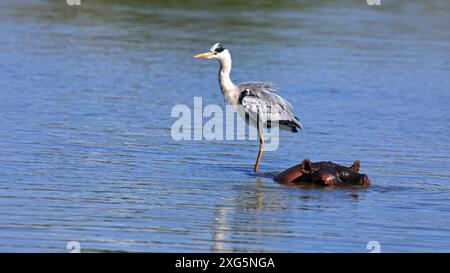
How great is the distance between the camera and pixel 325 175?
13.8 meters

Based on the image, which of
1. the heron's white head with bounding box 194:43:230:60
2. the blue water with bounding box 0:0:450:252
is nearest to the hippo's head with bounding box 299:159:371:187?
the blue water with bounding box 0:0:450:252

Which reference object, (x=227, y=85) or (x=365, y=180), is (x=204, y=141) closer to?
(x=227, y=85)

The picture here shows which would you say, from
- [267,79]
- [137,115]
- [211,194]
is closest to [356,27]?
[267,79]

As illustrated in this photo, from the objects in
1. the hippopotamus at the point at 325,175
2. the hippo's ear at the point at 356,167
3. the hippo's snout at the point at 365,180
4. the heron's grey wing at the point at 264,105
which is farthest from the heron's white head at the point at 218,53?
the hippo's snout at the point at 365,180

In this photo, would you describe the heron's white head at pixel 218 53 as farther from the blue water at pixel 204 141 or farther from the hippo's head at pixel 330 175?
the hippo's head at pixel 330 175

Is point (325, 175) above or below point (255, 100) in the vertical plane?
below

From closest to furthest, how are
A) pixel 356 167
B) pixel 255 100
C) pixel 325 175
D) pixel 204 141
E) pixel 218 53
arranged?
pixel 325 175 < pixel 356 167 < pixel 255 100 < pixel 218 53 < pixel 204 141

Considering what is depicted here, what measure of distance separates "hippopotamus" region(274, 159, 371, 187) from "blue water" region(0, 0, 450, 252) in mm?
165

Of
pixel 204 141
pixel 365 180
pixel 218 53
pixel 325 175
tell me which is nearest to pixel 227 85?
pixel 218 53

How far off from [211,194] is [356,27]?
18.5m

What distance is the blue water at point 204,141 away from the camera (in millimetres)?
11352

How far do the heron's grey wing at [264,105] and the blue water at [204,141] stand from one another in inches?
25.0

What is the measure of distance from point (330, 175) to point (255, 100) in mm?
2238
